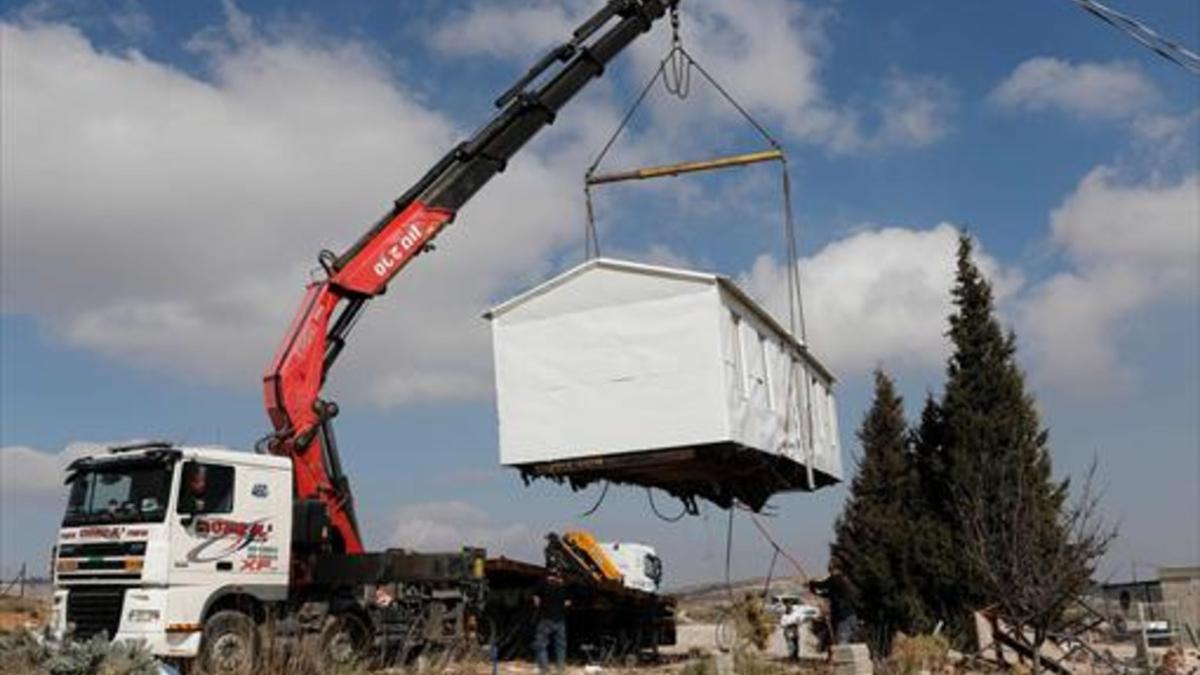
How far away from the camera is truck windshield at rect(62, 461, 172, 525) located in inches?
539

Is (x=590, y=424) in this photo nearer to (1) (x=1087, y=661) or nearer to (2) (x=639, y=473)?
(2) (x=639, y=473)

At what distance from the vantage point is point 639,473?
16.1 m

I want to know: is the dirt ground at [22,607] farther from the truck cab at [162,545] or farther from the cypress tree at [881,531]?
the cypress tree at [881,531]

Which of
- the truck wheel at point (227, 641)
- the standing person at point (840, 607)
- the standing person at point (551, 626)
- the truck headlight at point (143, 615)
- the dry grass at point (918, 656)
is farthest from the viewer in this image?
the standing person at point (840, 607)

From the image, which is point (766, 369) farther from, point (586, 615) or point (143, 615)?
point (143, 615)

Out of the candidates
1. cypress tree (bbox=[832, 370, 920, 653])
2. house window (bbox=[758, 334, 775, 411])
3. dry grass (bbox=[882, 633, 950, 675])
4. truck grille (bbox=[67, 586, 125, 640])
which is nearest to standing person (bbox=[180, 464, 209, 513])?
truck grille (bbox=[67, 586, 125, 640])

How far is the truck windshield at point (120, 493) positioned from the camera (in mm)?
13688

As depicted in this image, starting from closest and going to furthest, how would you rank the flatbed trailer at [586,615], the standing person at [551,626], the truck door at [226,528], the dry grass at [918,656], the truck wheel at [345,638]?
the truck door at [226,528]
the truck wheel at [345,638]
the standing person at [551,626]
the dry grass at [918,656]
the flatbed trailer at [586,615]

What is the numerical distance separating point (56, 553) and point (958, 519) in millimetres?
15730

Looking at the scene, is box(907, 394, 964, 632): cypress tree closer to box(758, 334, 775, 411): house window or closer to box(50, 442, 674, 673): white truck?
box(758, 334, 775, 411): house window

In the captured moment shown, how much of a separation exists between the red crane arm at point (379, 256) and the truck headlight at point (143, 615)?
2703 millimetres

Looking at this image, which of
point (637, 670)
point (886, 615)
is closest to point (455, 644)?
point (637, 670)

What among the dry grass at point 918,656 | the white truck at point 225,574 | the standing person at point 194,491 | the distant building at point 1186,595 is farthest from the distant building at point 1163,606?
the standing person at point 194,491

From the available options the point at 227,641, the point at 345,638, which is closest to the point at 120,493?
the point at 227,641
